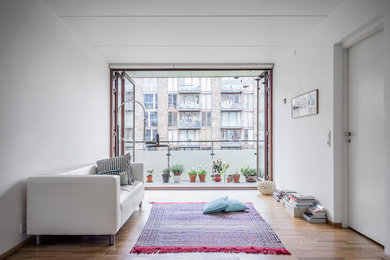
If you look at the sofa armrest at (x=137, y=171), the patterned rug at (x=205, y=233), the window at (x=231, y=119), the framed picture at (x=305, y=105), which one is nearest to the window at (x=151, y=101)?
the window at (x=231, y=119)

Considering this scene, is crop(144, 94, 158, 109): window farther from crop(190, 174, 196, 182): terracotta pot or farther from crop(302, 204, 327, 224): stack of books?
crop(302, 204, 327, 224): stack of books

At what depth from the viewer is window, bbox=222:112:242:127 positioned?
1791 centimetres

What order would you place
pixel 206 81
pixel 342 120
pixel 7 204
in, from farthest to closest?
pixel 206 81 < pixel 342 120 < pixel 7 204

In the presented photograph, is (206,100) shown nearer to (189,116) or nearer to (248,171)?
(189,116)

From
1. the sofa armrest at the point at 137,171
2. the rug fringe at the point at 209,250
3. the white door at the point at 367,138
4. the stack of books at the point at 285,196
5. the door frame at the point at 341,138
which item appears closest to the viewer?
the rug fringe at the point at 209,250

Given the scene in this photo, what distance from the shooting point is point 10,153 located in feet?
7.79

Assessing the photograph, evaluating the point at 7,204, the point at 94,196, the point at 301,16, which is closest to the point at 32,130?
the point at 7,204

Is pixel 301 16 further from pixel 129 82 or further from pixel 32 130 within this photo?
pixel 129 82

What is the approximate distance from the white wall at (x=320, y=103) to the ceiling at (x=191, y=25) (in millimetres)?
210

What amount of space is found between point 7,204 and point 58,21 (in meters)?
2.17

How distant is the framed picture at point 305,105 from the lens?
11.7 ft

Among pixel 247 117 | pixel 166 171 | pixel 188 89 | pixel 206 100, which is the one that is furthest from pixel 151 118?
pixel 166 171

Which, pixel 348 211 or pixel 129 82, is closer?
pixel 348 211

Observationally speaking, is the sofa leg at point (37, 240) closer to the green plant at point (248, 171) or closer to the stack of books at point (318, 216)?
the stack of books at point (318, 216)
